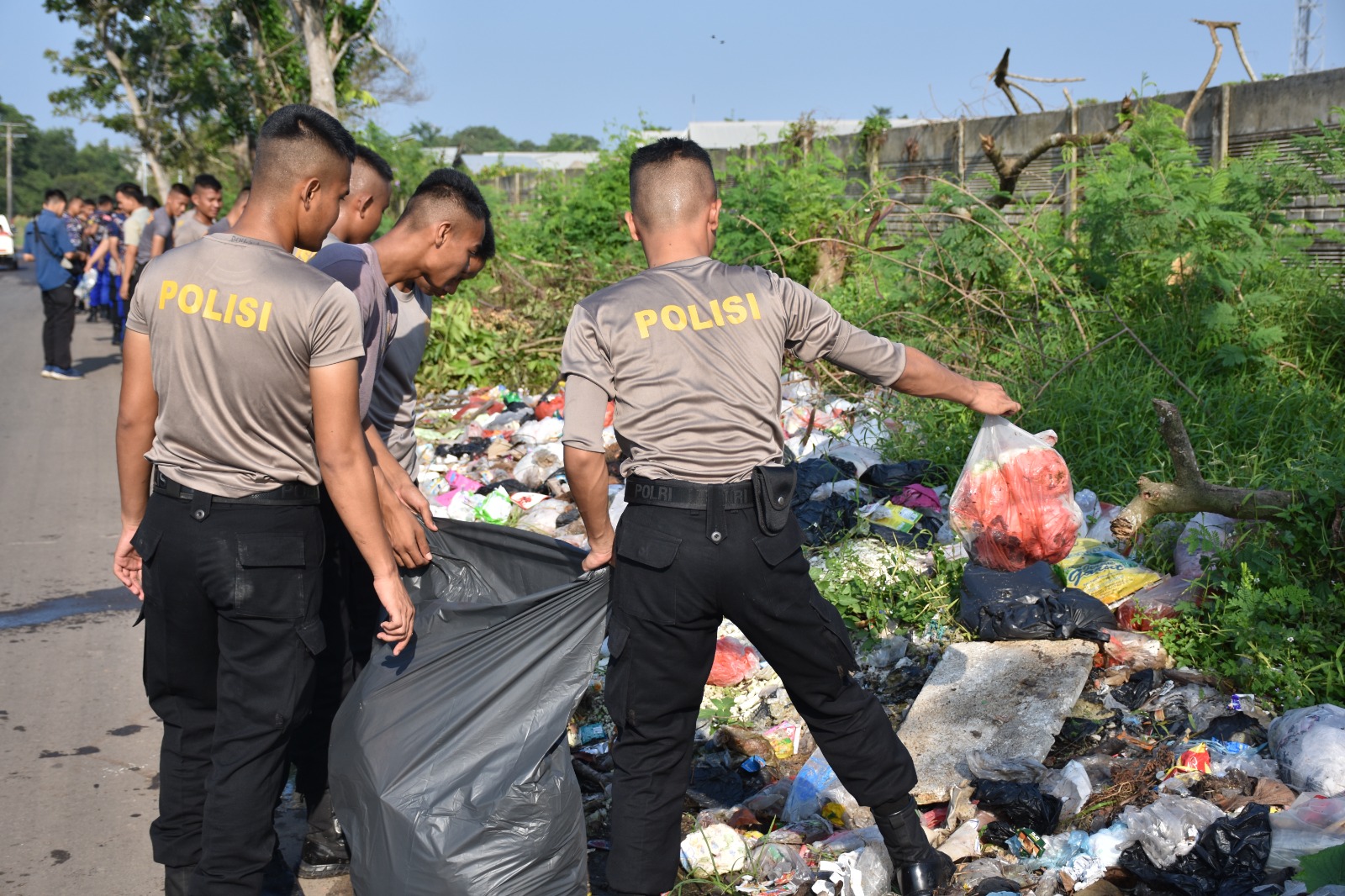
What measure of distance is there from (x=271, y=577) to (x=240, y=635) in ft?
0.49

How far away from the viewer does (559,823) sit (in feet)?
8.46

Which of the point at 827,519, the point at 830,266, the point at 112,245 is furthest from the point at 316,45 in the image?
the point at 827,519

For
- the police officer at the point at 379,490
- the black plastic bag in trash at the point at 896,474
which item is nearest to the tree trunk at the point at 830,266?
the black plastic bag in trash at the point at 896,474

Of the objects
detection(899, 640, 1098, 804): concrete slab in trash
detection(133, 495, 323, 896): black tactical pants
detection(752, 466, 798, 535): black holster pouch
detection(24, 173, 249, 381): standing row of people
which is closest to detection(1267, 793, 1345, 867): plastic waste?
detection(899, 640, 1098, 804): concrete slab in trash

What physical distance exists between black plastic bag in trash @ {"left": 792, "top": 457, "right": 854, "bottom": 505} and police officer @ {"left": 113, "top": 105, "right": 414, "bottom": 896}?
2.97 metres

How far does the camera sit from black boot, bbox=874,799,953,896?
262 cm

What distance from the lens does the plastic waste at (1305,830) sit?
260 cm

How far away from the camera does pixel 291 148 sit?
2.47 m

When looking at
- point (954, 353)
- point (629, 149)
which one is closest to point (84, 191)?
point (629, 149)

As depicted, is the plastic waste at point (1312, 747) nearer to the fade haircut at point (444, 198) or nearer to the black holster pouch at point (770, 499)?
the black holster pouch at point (770, 499)

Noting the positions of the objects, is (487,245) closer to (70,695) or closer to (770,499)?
(770,499)

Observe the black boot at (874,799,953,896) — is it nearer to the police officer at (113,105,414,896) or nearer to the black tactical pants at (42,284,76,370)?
the police officer at (113,105,414,896)

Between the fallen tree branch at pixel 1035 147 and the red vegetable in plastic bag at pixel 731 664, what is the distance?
4.56 m

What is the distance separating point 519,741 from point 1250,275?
5222mm
